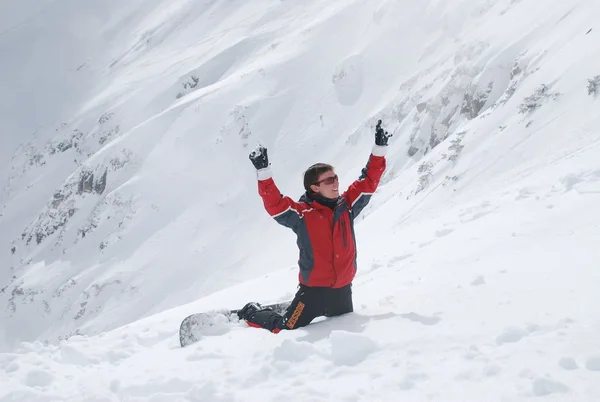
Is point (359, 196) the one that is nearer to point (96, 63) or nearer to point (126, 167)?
point (126, 167)

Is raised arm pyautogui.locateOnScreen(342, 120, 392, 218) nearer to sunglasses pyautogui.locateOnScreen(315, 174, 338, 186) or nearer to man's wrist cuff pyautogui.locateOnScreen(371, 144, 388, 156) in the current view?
man's wrist cuff pyautogui.locateOnScreen(371, 144, 388, 156)

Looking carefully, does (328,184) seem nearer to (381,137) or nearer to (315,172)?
(315,172)

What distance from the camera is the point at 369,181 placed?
5.51 meters

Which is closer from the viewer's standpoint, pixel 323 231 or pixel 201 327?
pixel 323 231

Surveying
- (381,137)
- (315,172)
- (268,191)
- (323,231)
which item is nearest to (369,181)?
(381,137)

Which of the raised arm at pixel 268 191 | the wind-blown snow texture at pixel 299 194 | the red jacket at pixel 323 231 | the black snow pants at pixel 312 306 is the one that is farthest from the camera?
the black snow pants at pixel 312 306

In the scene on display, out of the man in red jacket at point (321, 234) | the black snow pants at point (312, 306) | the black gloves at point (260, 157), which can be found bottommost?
the black snow pants at point (312, 306)

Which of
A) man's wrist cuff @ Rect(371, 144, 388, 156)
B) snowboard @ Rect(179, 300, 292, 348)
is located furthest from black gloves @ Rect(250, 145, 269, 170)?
snowboard @ Rect(179, 300, 292, 348)

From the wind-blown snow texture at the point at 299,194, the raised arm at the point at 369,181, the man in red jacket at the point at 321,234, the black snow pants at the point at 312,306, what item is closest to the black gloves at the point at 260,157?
the man in red jacket at the point at 321,234

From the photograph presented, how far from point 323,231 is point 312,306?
79 centimetres

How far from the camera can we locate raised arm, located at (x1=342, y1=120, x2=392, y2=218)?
5473mm

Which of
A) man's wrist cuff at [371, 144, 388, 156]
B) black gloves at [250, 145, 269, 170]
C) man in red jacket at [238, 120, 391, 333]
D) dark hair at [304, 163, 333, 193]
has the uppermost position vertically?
black gloves at [250, 145, 269, 170]

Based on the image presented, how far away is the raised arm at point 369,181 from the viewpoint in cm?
547

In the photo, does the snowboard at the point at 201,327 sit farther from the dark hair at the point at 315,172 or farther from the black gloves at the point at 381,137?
the black gloves at the point at 381,137
